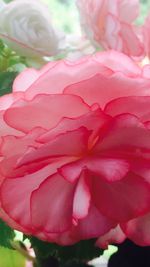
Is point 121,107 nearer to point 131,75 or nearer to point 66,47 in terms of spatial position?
point 131,75

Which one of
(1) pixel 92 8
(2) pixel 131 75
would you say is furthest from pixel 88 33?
(2) pixel 131 75

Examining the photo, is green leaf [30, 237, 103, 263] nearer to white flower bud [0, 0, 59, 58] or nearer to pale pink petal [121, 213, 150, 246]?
pale pink petal [121, 213, 150, 246]

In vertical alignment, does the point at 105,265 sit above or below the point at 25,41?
below

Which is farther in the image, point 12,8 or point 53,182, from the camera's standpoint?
point 12,8

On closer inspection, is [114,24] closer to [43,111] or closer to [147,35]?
[147,35]

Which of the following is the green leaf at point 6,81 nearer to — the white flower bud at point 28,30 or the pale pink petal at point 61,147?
the white flower bud at point 28,30

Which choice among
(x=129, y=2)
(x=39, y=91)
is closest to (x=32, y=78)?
(x=39, y=91)
